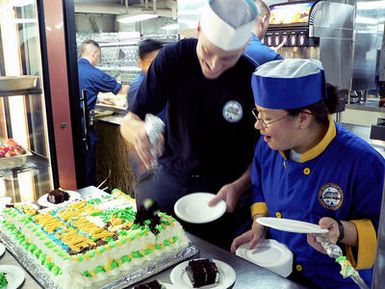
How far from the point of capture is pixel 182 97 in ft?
6.33

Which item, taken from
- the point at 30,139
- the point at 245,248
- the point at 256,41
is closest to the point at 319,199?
the point at 245,248

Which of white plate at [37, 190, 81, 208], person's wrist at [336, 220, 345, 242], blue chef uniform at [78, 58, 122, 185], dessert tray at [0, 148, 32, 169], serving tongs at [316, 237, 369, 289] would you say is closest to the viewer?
serving tongs at [316, 237, 369, 289]

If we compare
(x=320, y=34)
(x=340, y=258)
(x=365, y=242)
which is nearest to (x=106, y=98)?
(x=320, y=34)

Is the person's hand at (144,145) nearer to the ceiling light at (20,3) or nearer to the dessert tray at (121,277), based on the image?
the dessert tray at (121,277)

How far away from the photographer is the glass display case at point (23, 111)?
9.37 feet

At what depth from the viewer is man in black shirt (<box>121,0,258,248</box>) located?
182cm

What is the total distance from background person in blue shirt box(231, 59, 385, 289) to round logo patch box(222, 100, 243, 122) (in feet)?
0.98

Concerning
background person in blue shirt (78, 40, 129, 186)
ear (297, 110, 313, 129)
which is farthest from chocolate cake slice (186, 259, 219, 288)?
background person in blue shirt (78, 40, 129, 186)

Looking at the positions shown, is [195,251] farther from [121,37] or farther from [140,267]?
[121,37]

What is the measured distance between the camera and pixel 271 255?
1.60 meters

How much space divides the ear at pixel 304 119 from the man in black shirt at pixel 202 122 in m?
0.43

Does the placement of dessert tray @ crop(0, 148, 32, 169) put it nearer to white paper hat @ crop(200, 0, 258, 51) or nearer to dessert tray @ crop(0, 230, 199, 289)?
dessert tray @ crop(0, 230, 199, 289)

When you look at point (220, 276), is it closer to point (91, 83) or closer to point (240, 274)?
point (240, 274)

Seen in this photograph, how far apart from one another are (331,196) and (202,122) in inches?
28.9
